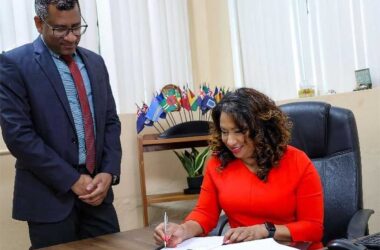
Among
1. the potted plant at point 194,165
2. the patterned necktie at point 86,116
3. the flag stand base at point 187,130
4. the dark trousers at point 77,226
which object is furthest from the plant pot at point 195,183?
the patterned necktie at point 86,116

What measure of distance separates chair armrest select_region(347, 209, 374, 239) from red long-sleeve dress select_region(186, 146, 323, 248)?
10 cm

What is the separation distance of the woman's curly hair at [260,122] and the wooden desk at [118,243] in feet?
1.45

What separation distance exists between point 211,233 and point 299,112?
2.01 feet

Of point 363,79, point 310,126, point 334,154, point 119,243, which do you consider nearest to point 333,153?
point 334,154

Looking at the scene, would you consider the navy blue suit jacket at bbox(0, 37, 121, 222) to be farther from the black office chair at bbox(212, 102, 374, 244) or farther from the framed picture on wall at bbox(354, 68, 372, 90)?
the framed picture on wall at bbox(354, 68, 372, 90)

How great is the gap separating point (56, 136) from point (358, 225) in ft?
3.70

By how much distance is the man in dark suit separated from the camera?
153cm

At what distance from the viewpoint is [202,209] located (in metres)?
1.52

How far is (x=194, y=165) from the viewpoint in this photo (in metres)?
2.65

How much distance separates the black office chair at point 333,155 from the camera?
162 cm

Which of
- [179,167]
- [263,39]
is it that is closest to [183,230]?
[179,167]

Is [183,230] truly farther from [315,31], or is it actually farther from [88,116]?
[315,31]

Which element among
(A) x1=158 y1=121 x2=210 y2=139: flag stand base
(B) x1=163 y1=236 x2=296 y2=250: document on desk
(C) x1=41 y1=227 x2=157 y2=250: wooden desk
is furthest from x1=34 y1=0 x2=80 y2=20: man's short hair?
(A) x1=158 y1=121 x2=210 y2=139: flag stand base

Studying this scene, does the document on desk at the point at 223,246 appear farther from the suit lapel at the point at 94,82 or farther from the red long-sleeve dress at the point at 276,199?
the suit lapel at the point at 94,82
